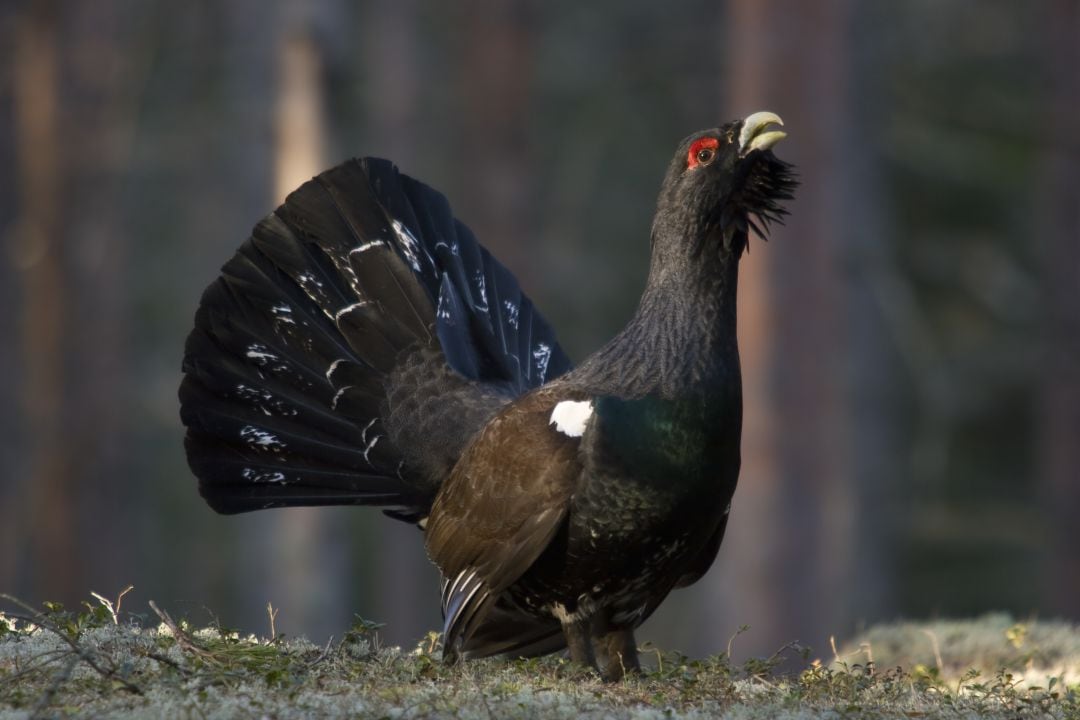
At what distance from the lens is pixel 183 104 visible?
23.8 metres

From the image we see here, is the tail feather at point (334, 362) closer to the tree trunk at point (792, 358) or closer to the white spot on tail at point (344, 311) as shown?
the white spot on tail at point (344, 311)

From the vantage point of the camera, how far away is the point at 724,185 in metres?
5.17

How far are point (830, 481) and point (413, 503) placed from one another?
6771mm

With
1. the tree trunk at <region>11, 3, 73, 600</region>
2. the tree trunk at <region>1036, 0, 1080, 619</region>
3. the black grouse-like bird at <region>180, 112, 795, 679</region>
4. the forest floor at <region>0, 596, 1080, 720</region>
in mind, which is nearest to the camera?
the forest floor at <region>0, 596, 1080, 720</region>

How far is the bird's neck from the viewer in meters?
4.89

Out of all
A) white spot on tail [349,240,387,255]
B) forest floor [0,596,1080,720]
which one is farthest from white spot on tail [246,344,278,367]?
forest floor [0,596,1080,720]

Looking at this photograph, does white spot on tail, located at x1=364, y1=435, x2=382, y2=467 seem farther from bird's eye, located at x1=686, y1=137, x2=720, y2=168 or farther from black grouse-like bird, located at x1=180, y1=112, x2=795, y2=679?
bird's eye, located at x1=686, y1=137, x2=720, y2=168

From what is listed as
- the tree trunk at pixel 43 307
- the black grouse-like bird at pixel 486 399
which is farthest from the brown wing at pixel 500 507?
the tree trunk at pixel 43 307

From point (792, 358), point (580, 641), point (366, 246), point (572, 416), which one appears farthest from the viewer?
point (792, 358)

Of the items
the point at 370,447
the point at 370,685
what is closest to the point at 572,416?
the point at 370,685

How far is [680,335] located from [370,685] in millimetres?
1624

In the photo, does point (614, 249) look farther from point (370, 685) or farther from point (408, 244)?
point (370, 685)

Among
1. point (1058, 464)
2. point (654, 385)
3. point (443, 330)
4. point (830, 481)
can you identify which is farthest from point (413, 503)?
point (1058, 464)

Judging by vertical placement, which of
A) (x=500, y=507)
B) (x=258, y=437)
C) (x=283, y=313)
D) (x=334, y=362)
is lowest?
(x=500, y=507)
